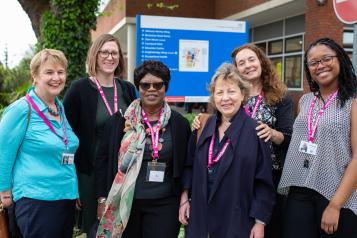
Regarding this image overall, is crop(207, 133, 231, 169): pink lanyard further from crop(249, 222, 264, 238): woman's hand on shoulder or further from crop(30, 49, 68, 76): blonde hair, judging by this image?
crop(30, 49, 68, 76): blonde hair

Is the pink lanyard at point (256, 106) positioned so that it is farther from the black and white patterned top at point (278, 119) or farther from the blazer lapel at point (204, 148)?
the blazer lapel at point (204, 148)

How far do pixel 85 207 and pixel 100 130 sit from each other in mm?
701

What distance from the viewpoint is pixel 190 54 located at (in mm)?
6375

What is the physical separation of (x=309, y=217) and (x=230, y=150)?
2.41ft

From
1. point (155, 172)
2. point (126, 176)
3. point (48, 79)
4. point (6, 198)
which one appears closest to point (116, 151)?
point (126, 176)

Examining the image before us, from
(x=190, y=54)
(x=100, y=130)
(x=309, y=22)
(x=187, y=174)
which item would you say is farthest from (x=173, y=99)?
(x=309, y=22)

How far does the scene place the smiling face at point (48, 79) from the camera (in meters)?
2.93

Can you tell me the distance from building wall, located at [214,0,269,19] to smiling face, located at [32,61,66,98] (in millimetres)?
11255

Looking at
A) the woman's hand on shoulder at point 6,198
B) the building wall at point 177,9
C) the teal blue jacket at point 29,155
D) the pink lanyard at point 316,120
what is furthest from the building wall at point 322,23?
the woman's hand on shoulder at point 6,198

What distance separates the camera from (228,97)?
2615mm

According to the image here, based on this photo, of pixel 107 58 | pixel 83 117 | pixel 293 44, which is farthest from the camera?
pixel 293 44

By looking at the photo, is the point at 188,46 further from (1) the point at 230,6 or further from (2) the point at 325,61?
(1) the point at 230,6

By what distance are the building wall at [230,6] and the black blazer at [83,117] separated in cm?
1082

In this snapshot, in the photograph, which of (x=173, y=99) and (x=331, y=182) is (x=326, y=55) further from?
(x=173, y=99)
